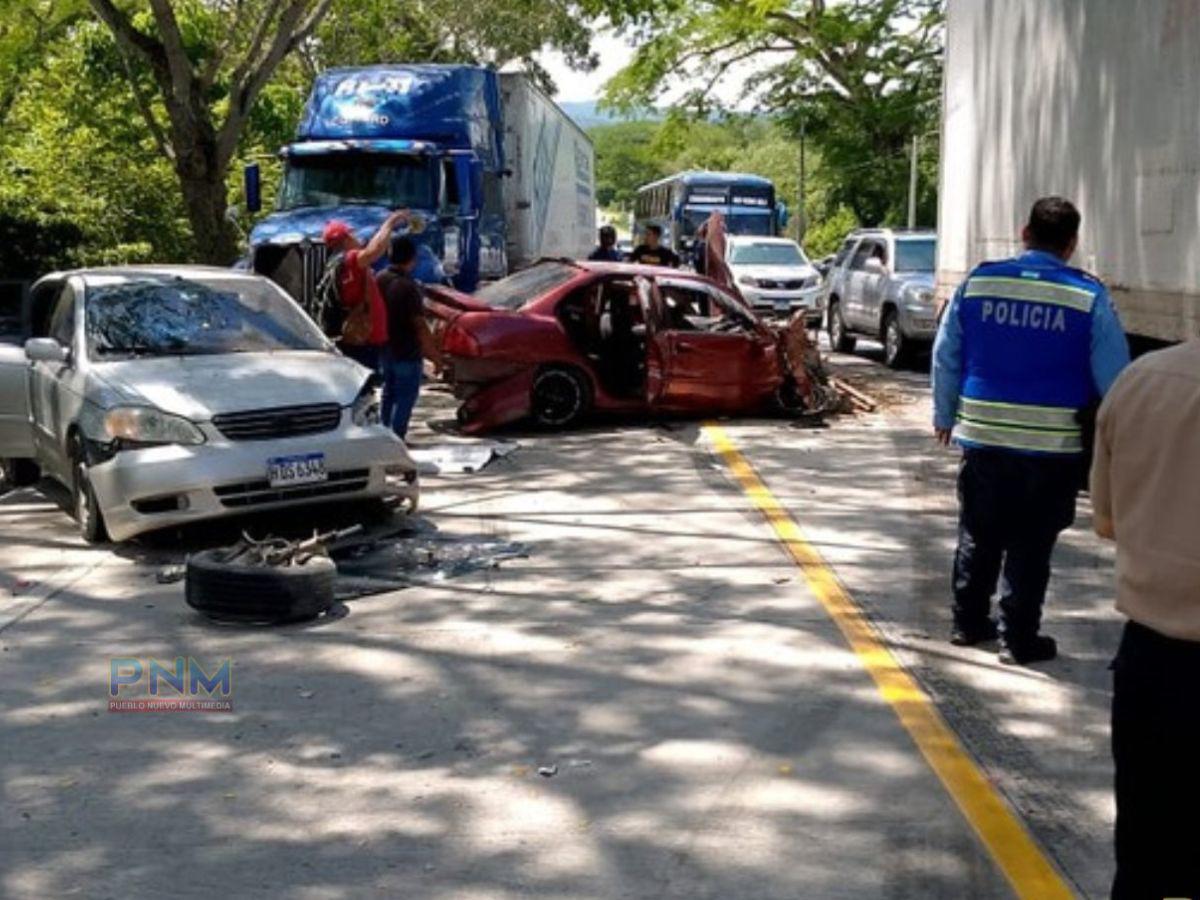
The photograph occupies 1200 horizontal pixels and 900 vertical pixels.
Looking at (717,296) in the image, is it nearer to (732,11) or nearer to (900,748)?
(900,748)

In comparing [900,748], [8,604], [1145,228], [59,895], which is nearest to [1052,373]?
[900,748]

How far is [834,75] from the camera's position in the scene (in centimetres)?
4150

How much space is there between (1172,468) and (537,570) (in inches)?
209

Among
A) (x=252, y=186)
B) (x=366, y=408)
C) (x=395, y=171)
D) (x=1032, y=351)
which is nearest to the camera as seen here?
(x=1032, y=351)

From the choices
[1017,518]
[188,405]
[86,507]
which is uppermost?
[188,405]

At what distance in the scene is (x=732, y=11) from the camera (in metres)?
27.1

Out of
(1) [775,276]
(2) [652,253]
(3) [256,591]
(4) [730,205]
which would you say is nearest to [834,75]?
(4) [730,205]

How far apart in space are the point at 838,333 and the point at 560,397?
1023 centimetres

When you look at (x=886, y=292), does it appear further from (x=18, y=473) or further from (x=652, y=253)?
(x=18, y=473)

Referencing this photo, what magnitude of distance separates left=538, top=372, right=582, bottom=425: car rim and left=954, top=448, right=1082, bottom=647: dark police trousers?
22.5ft

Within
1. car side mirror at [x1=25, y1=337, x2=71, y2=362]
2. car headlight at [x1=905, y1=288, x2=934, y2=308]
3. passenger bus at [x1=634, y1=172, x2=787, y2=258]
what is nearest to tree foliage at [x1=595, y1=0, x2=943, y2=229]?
passenger bus at [x1=634, y1=172, x2=787, y2=258]

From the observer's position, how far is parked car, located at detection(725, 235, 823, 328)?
27.4m

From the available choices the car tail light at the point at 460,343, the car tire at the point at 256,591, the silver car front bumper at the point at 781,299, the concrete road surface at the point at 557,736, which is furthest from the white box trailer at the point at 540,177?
the car tire at the point at 256,591

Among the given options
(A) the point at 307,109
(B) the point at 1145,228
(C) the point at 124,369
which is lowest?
(C) the point at 124,369
